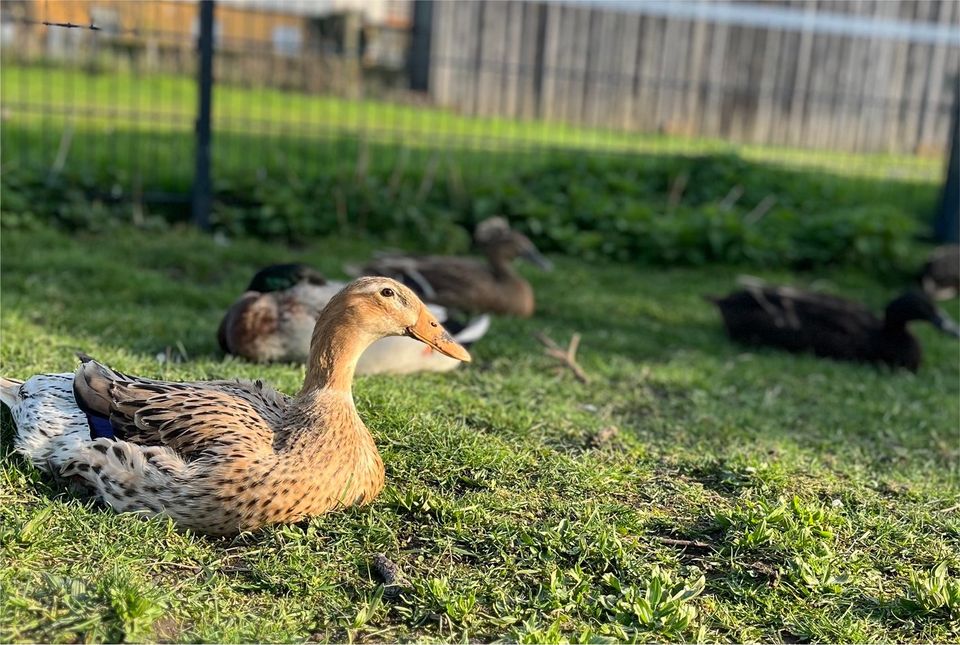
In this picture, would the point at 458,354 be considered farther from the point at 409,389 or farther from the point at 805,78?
the point at 805,78

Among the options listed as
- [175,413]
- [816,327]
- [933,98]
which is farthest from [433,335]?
[933,98]

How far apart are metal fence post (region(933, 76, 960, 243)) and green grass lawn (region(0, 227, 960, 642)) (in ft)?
18.4

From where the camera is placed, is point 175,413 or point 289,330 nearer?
point 175,413

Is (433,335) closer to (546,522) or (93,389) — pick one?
(546,522)

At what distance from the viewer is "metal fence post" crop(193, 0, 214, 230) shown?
8922mm

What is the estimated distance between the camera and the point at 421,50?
15.2 meters

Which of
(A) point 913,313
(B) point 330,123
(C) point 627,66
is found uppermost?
(C) point 627,66

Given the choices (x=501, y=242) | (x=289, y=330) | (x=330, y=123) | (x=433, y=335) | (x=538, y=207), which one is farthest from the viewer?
(x=330, y=123)

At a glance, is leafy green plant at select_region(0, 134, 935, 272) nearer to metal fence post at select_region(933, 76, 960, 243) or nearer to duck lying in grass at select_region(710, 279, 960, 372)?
metal fence post at select_region(933, 76, 960, 243)

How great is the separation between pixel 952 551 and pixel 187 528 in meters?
2.80

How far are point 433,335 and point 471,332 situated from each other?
7.23 feet

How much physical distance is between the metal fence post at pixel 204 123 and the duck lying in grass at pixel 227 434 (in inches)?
213

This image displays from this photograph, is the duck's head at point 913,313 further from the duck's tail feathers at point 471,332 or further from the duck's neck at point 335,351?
the duck's neck at point 335,351

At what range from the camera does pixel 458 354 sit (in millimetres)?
3977
